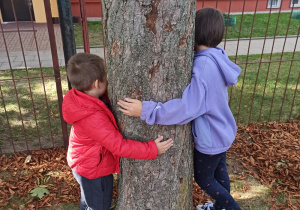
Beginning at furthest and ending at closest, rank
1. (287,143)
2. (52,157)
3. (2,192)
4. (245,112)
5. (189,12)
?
(245,112)
(287,143)
(52,157)
(2,192)
(189,12)

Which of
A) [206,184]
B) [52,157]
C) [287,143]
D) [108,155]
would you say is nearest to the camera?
[108,155]

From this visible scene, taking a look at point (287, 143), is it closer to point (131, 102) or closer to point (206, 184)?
point (206, 184)

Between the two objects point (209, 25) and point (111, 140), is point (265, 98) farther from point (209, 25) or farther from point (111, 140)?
point (111, 140)

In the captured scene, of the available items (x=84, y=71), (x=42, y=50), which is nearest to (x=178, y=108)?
(x=84, y=71)

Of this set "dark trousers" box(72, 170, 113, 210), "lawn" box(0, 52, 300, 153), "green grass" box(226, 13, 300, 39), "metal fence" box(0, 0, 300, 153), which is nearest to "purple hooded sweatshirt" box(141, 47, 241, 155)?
"dark trousers" box(72, 170, 113, 210)

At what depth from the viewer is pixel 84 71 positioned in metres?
1.91

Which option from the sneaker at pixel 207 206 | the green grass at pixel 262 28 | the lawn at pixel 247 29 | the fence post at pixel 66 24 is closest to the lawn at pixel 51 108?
the fence post at pixel 66 24

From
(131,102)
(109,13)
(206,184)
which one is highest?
(109,13)

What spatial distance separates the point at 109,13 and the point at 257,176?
248 cm

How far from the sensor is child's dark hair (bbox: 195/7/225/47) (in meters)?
1.91

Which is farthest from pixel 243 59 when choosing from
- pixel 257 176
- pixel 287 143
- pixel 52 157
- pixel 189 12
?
pixel 189 12

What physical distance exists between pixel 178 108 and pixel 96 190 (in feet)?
3.17

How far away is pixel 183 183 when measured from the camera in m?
2.27

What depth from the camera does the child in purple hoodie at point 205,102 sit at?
181 cm
